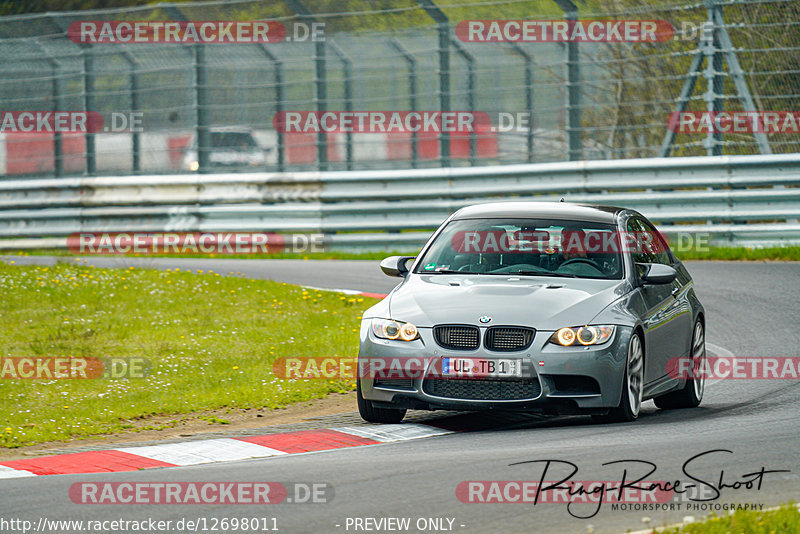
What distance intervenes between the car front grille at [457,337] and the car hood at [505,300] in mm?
43

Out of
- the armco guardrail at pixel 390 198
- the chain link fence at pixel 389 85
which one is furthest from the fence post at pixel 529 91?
the armco guardrail at pixel 390 198

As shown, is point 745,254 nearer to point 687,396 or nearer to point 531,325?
point 687,396

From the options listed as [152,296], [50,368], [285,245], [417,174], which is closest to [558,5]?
[417,174]

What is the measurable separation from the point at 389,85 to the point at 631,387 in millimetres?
11979

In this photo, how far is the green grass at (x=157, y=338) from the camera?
9531 millimetres

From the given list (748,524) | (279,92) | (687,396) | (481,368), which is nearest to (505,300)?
(481,368)

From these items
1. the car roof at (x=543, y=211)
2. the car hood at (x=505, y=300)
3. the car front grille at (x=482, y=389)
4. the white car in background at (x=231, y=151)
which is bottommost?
the car front grille at (x=482, y=389)

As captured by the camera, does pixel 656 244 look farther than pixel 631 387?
Yes

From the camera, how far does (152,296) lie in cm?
1466

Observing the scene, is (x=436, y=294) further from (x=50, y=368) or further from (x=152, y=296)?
(x=152, y=296)

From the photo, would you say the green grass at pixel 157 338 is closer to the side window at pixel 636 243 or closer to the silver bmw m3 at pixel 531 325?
the silver bmw m3 at pixel 531 325

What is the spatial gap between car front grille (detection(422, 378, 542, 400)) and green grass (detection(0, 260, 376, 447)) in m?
1.89

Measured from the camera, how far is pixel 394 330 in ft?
27.9

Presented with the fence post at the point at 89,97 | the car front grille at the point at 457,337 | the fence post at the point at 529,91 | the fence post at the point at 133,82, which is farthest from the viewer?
the fence post at the point at 89,97
